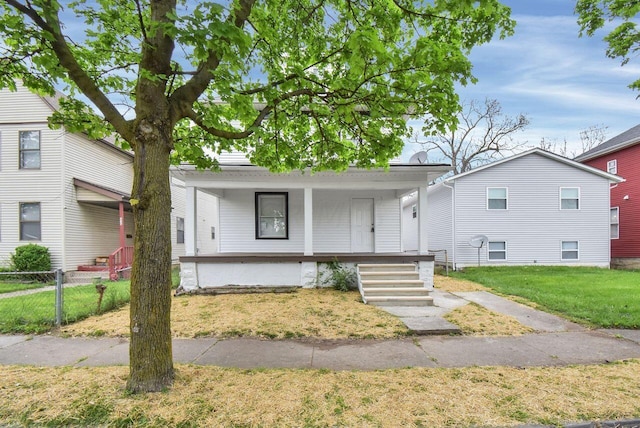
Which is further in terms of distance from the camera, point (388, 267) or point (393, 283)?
point (388, 267)

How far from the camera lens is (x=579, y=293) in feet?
27.0

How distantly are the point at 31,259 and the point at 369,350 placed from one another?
12.2 metres

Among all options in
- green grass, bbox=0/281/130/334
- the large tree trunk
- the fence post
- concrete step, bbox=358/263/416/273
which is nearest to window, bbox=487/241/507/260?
concrete step, bbox=358/263/416/273

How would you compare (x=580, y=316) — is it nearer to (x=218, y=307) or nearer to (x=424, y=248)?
(x=424, y=248)

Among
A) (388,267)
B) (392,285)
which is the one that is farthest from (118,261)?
(392,285)

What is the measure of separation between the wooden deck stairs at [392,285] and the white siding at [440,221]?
304 inches

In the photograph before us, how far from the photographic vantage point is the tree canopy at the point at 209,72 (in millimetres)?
2990

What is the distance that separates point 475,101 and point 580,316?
85.9 feet

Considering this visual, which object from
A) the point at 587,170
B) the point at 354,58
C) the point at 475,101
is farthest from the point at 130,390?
the point at 475,101

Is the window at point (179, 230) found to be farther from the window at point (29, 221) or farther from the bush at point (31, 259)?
the bush at point (31, 259)

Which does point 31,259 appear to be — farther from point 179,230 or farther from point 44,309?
point 179,230

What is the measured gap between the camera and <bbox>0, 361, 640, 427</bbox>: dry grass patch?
2.65m

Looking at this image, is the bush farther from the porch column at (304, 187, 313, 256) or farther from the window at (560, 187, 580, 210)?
the window at (560, 187, 580, 210)

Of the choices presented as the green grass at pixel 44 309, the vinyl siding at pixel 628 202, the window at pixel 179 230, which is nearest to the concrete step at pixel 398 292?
the green grass at pixel 44 309
